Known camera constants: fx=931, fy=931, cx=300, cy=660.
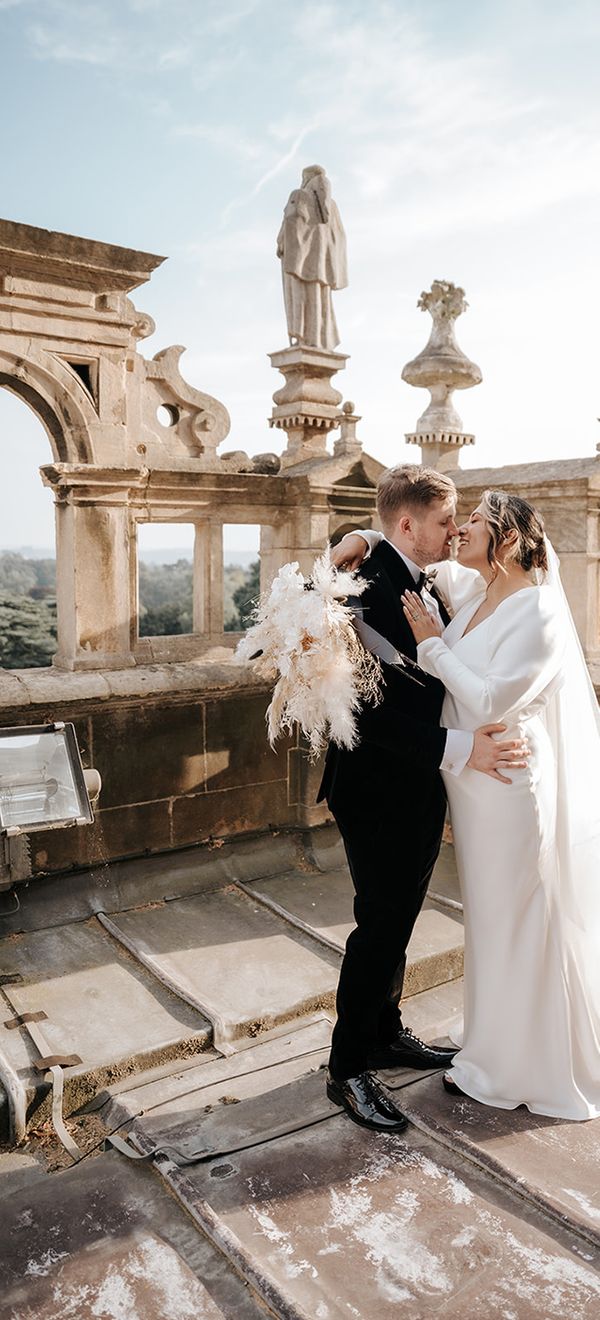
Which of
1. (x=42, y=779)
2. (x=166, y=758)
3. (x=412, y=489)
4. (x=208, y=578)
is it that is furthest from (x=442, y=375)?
(x=42, y=779)

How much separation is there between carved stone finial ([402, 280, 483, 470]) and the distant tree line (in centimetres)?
893

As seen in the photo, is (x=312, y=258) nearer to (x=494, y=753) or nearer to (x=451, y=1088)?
(x=494, y=753)

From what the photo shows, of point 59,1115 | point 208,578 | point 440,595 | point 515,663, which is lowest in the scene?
point 59,1115

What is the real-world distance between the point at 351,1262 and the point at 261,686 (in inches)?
141

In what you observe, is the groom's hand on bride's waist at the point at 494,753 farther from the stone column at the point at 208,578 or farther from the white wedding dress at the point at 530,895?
the stone column at the point at 208,578

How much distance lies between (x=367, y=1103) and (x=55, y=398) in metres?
3.86

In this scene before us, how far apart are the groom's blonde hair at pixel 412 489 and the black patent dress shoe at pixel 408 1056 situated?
2.00 m

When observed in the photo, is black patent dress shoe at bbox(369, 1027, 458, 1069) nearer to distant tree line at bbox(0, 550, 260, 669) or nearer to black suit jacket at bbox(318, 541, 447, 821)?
black suit jacket at bbox(318, 541, 447, 821)

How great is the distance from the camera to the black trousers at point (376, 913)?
3.23 metres

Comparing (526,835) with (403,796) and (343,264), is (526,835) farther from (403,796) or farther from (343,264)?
(343,264)

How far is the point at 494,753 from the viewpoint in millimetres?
3061

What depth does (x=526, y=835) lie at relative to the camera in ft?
10.5

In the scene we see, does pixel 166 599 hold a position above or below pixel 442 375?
below

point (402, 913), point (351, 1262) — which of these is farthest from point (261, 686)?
point (351, 1262)
